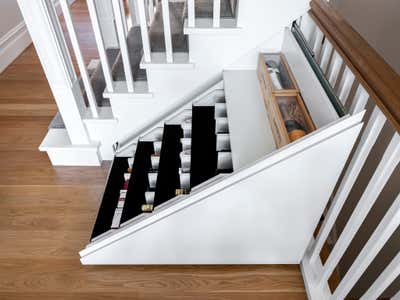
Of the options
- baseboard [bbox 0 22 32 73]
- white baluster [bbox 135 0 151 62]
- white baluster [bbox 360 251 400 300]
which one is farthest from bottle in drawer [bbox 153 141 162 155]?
baseboard [bbox 0 22 32 73]

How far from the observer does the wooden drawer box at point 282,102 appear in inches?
46.0

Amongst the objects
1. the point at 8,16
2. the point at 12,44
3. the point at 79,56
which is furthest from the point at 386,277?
the point at 8,16

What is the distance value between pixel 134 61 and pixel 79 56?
1.22ft

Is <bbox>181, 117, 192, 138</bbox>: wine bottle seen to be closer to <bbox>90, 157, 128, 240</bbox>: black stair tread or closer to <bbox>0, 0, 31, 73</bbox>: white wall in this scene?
<bbox>90, 157, 128, 240</bbox>: black stair tread

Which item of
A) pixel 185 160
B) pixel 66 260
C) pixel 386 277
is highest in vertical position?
pixel 386 277

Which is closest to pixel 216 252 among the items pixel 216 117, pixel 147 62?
pixel 216 117

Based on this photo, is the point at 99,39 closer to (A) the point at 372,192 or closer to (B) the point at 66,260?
(B) the point at 66,260

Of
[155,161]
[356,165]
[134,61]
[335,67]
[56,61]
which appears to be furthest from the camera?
[134,61]

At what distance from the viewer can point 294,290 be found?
1364 millimetres

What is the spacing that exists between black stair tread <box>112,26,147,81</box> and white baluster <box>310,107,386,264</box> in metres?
1.17

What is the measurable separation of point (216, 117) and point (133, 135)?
0.55m

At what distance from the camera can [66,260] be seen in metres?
1.48

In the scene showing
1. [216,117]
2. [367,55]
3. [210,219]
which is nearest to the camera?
[367,55]

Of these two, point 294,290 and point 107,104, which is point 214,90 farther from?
point 294,290
